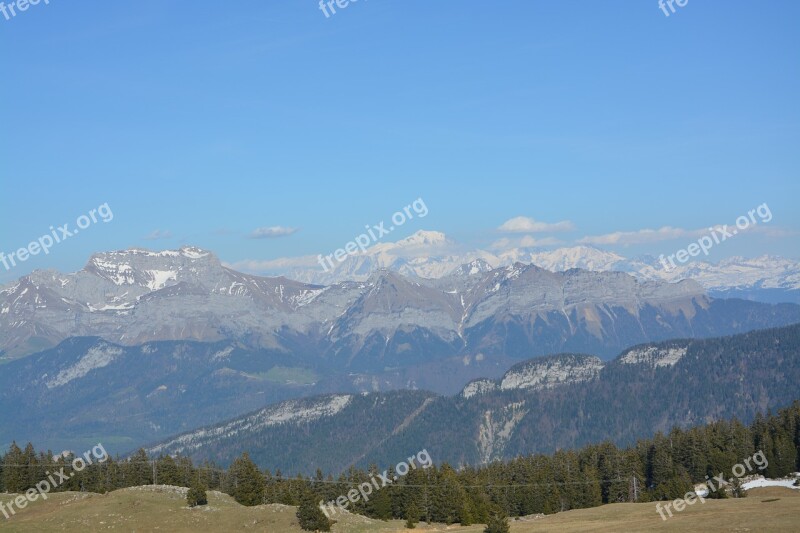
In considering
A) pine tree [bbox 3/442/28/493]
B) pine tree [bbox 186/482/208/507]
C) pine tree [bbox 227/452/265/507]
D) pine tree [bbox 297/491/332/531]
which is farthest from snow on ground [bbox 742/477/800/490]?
pine tree [bbox 3/442/28/493]

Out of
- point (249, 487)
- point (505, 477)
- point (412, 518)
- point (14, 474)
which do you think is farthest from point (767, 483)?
point (14, 474)

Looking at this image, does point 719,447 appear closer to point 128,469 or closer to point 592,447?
point 592,447

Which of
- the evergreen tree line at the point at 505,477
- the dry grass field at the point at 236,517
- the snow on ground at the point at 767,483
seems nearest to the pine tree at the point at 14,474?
the evergreen tree line at the point at 505,477

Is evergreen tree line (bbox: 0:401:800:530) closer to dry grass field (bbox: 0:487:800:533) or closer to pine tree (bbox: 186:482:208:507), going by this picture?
dry grass field (bbox: 0:487:800:533)

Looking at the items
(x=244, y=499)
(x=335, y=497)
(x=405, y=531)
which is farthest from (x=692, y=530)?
(x=335, y=497)

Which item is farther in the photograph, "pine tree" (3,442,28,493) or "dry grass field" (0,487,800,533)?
"pine tree" (3,442,28,493)

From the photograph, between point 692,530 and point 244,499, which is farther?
point 244,499

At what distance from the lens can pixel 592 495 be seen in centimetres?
17000

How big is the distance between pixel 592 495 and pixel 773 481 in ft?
103

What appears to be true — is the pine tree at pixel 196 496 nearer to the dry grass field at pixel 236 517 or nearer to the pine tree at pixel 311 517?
the dry grass field at pixel 236 517

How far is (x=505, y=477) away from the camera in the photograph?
6973 inches

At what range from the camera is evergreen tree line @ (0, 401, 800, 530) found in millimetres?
150375

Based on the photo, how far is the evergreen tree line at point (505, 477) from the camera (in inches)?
5920

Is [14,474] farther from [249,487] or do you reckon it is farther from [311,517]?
[311,517]
